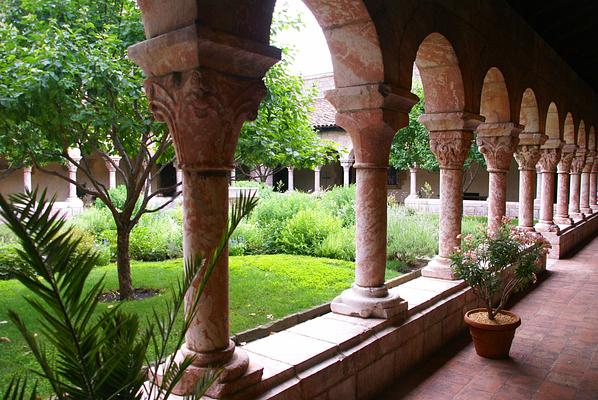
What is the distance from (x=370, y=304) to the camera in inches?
148

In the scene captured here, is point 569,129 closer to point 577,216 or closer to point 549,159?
point 549,159

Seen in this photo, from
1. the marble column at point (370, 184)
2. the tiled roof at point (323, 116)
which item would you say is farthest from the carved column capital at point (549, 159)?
the tiled roof at point (323, 116)

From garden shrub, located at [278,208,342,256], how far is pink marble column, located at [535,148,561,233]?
407 centimetres

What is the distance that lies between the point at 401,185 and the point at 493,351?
65.6ft

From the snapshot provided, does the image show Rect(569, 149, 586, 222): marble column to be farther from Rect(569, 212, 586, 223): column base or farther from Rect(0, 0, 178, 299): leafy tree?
Rect(0, 0, 178, 299): leafy tree

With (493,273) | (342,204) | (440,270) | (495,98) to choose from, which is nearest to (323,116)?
(342,204)

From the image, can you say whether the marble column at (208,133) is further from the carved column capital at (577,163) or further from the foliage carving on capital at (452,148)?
the carved column capital at (577,163)

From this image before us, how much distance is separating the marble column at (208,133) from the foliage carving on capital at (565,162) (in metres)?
10.4

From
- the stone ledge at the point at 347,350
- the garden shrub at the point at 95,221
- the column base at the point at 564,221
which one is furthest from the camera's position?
the column base at the point at 564,221

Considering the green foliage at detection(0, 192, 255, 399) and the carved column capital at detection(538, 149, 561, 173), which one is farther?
the carved column capital at detection(538, 149, 561, 173)

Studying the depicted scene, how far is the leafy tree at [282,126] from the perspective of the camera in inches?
218

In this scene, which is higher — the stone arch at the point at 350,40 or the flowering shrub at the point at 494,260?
the stone arch at the point at 350,40

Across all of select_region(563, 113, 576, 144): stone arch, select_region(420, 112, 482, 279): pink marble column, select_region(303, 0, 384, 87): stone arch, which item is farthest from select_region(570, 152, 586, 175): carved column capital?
select_region(303, 0, 384, 87): stone arch

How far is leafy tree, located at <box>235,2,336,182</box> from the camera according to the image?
5.54m
